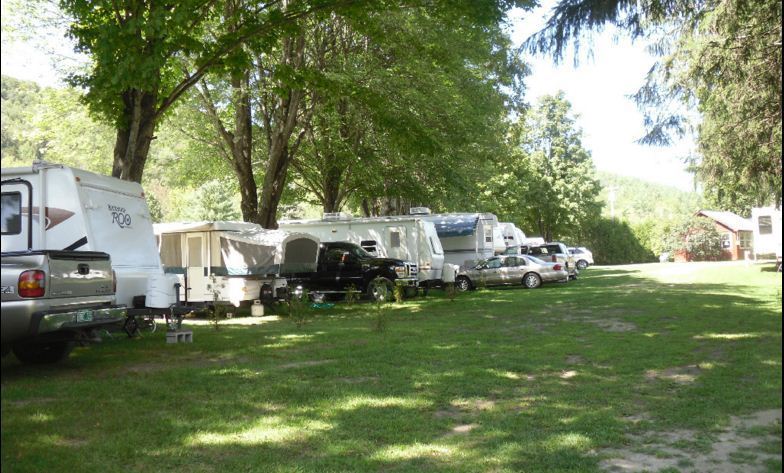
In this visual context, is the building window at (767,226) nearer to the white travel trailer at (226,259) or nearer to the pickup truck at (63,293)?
the pickup truck at (63,293)

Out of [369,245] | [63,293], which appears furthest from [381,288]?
[63,293]

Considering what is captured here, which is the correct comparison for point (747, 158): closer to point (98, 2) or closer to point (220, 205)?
point (98, 2)

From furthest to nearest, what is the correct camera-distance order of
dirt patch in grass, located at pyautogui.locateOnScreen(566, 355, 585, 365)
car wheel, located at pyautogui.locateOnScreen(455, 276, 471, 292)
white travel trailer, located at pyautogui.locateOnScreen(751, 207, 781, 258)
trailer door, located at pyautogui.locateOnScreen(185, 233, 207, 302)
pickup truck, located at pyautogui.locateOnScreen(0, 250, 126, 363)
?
car wheel, located at pyautogui.locateOnScreen(455, 276, 471, 292), trailer door, located at pyautogui.locateOnScreen(185, 233, 207, 302), dirt patch in grass, located at pyautogui.locateOnScreen(566, 355, 585, 365), pickup truck, located at pyautogui.locateOnScreen(0, 250, 126, 363), white travel trailer, located at pyautogui.locateOnScreen(751, 207, 781, 258)

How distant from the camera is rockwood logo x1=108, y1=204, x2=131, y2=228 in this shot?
10188 millimetres

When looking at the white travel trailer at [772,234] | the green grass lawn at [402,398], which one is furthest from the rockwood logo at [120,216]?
the white travel trailer at [772,234]

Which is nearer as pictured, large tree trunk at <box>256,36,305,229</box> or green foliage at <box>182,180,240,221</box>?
large tree trunk at <box>256,36,305,229</box>

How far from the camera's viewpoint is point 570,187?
5159 centimetres

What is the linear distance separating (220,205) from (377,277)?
180ft

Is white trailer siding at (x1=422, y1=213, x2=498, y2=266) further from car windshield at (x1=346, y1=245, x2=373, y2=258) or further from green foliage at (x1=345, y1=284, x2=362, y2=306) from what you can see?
green foliage at (x1=345, y1=284, x2=362, y2=306)

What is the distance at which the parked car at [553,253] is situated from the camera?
2811 cm

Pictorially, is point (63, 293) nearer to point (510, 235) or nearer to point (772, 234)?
point (772, 234)

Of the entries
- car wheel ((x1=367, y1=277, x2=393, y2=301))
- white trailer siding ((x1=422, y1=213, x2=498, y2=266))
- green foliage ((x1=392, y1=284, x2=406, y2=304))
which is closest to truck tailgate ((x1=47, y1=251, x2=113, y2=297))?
green foliage ((x1=392, y1=284, x2=406, y2=304))

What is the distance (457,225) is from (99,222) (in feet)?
53.1

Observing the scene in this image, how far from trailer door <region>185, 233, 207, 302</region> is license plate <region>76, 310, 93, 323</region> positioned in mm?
8733
